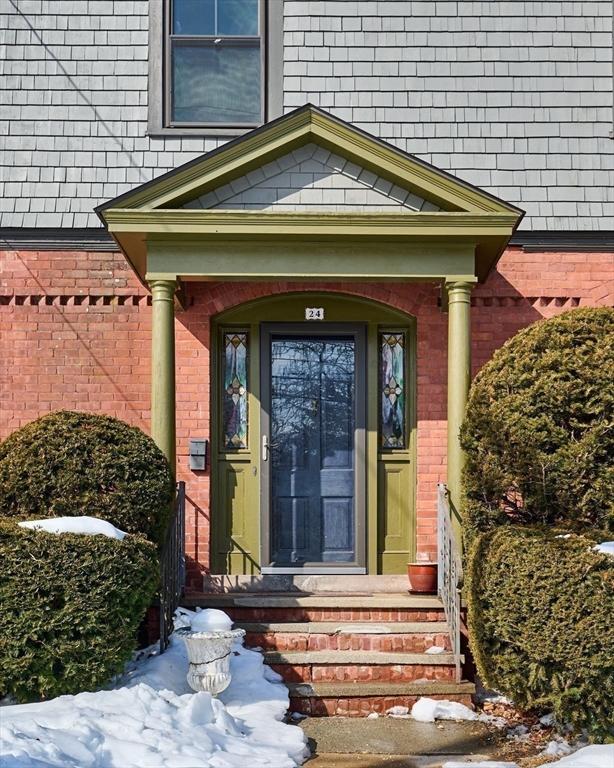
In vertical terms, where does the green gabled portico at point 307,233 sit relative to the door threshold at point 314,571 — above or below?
above

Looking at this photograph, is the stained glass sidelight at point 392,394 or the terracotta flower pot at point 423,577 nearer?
the terracotta flower pot at point 423,577

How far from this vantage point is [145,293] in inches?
356

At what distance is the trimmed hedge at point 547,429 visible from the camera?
670 centimetres

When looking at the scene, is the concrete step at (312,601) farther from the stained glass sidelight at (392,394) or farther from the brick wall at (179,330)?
the stained glass sidelight at (392,394)

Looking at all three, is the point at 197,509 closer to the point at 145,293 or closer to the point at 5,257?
the point at 145,293

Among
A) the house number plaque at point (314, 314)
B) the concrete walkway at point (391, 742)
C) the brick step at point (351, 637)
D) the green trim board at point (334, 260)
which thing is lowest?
the concrete walkway at point (391, 742)

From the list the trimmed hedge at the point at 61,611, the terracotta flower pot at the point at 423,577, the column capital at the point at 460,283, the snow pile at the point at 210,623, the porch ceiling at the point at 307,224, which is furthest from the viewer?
the terracotta flower pot at the point at 423,577

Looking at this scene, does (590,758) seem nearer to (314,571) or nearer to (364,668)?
(364,668)

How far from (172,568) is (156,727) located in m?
1.96

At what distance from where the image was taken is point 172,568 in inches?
294

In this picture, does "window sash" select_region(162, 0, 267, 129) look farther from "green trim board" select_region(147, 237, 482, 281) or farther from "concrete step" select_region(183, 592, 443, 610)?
"concrete step" select_region(183, 592, 443, 610)

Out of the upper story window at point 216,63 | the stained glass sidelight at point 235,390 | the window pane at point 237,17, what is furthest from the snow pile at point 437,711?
the window pane at point 237,17

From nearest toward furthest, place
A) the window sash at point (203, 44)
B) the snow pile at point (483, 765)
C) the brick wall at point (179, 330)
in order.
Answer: the snow pile at point (483, 765) → the brick wall at point (179, 330) → the window sash at point (203, 44)

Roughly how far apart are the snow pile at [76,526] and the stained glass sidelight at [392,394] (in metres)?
3.28
